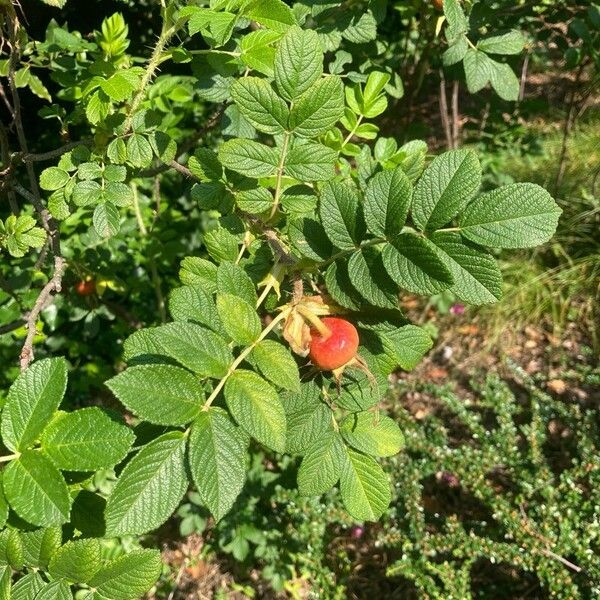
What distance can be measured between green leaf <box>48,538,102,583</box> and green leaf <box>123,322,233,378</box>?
9.8 inches

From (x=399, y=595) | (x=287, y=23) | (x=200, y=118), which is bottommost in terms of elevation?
(x=399, y=595)

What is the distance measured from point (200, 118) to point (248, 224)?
1.98 meters

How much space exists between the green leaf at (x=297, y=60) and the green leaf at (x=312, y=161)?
0.32 ft

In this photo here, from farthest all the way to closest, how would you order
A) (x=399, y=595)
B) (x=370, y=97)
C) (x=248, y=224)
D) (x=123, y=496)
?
1. (x=399, y=595)
2. (x=370, y=97)
3. (x=248, y=224)
4. (x=123, y=496)

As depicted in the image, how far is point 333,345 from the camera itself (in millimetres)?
864

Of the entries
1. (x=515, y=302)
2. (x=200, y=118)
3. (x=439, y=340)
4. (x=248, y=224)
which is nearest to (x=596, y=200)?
(x=515, y=302)

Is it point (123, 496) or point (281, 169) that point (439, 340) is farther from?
point (123, 496)

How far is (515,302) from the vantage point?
3.24m

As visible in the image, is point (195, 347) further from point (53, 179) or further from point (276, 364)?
point (53, 179)

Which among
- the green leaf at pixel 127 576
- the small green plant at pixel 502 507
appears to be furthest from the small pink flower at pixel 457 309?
the green leaf at pixel 127 576

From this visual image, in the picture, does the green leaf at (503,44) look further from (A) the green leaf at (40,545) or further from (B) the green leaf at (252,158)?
(A) the green leaf at (40,545)

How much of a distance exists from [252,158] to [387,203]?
25cm

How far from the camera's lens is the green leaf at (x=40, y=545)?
0.79 meters

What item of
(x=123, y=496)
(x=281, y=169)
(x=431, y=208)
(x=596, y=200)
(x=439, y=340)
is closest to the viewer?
(x=123, y=496)
